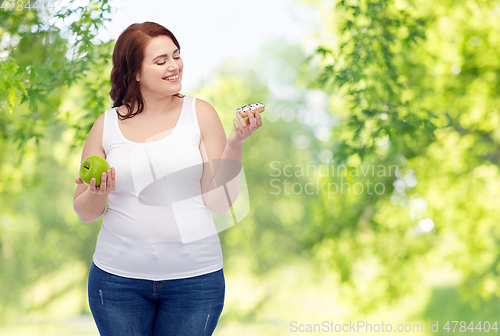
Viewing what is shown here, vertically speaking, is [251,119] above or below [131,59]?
below

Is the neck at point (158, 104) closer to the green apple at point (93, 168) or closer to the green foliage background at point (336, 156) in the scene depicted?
the green apple at point (93, 168)

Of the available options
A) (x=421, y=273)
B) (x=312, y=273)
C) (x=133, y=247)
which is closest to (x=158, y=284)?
(x=133, y=247)

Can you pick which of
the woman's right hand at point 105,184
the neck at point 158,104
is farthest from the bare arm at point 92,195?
the neck at point 158,104

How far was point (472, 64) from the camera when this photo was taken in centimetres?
413

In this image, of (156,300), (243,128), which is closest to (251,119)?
(243,128)

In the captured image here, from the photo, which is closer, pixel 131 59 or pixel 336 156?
pixel 131 59

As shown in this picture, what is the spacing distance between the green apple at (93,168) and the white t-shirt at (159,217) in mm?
39

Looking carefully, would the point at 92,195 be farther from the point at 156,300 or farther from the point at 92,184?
the point at 156,300

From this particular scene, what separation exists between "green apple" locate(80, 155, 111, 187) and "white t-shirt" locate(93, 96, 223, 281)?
0.04 m

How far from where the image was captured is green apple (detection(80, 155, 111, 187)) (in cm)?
100

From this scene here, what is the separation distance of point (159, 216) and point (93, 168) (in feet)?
0.65

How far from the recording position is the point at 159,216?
1.03 meters

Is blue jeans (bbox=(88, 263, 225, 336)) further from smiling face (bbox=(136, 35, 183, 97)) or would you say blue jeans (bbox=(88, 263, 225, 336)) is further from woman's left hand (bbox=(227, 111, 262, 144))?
smiling face (bbox=(136, 35, 183, 97))

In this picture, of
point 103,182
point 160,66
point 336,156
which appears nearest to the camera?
point 103,182
